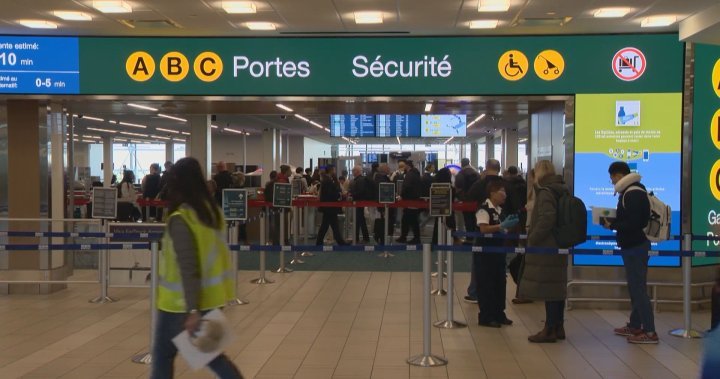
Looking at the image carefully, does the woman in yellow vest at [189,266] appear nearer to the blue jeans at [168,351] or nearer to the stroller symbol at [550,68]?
the blue jeans at [168,351]

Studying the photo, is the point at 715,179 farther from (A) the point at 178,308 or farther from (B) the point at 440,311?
(A) the point at 178,308

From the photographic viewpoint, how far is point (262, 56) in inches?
356

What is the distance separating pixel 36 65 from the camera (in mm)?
9109

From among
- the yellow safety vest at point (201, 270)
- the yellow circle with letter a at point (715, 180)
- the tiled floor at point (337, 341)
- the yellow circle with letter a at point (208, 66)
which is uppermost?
the yellow circle with letter a at point (208, 66)

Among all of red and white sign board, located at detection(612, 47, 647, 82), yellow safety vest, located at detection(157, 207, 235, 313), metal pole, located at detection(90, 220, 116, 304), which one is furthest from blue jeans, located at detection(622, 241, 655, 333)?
metal pole, located at detection(90, 220, 116, 304)

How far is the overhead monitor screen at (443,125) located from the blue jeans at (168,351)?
1456cm

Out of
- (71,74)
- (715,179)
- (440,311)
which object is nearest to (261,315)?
(440,311)

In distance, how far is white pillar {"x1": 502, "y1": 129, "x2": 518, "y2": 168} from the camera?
24.4 m

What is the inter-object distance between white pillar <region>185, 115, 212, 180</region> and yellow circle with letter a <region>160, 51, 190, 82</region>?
988cm

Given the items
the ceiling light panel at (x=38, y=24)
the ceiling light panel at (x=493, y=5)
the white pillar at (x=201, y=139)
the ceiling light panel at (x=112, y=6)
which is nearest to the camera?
the ceiling light panel at (x=493, y=5)

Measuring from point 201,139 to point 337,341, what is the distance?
42.1 feet

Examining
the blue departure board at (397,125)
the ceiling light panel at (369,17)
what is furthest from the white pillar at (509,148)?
the ceiling light panel at (369,17)

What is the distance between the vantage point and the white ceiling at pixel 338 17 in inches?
300

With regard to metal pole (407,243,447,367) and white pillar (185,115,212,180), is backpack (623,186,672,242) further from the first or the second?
white pillar (185,115,212,180)
